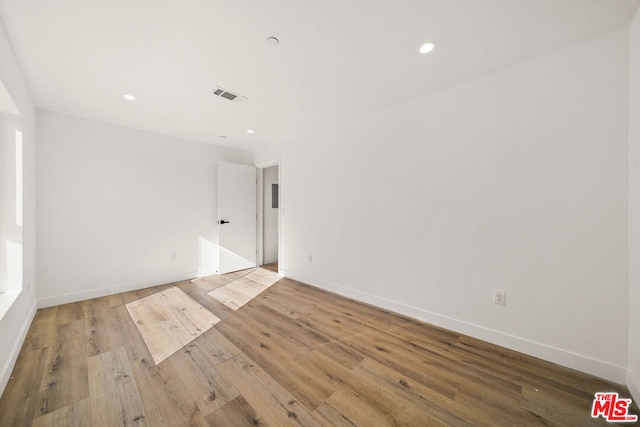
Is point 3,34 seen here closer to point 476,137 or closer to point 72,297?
point 72,297

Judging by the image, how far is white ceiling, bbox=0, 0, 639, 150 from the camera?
144cm

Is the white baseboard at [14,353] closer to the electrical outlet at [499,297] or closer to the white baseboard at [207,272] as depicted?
the white baseboard at [207,272]

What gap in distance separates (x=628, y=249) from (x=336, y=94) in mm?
2609

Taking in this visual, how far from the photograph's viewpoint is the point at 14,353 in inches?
70.6

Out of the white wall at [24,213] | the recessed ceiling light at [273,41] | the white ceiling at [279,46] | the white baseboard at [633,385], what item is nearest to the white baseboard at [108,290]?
the white wall at [24,213]

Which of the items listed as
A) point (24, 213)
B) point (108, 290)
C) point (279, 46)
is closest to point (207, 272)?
point (108, 290)

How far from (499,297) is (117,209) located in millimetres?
4709

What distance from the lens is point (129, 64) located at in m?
1.97

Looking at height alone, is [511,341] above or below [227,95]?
below

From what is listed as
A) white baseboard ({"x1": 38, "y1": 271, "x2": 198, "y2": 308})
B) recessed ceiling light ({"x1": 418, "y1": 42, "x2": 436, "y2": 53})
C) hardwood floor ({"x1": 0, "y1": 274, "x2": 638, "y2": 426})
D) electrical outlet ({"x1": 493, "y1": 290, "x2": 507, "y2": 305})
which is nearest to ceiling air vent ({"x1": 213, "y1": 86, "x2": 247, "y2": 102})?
recessed ceiling light ({"x1": 418, "y1": 42, "x2": 436, "y2": 53})

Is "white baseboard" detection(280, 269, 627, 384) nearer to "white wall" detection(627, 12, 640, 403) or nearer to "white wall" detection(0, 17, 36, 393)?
"white wall" detection(627, 12, 640, 403)

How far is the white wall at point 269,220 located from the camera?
514cm

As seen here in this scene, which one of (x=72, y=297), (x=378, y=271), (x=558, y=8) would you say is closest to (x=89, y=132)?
(x=72, y=297)

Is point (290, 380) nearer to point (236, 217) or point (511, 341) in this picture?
point (511, 341)
